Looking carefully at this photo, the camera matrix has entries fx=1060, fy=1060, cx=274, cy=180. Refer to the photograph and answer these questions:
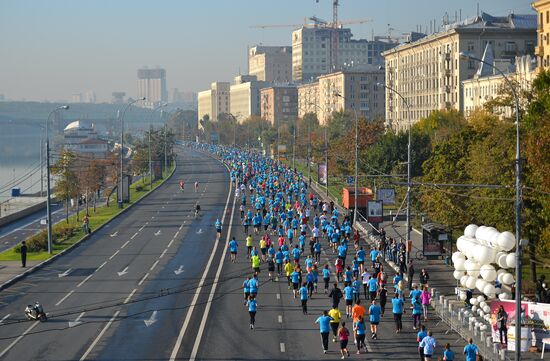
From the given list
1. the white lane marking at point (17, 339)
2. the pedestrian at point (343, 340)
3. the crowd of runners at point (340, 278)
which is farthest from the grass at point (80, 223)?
the pedestrian at point (343, 340)

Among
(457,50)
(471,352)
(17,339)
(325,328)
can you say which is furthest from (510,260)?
(457,50)

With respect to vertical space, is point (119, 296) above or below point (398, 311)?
below

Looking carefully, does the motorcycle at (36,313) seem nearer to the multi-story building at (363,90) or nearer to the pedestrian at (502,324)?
the pedestrian at (502,324)

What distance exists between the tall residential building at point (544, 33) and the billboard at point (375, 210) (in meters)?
31.3

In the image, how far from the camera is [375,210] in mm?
56906

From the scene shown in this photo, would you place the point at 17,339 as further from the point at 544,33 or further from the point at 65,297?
the point at 544,33

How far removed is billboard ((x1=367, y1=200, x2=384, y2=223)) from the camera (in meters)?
56.7

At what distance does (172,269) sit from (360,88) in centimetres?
14926

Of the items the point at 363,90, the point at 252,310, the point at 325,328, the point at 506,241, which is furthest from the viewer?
the point at 363,90

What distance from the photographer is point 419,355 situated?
2673 cm

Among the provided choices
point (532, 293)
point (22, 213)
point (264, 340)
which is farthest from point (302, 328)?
point (22, 213)

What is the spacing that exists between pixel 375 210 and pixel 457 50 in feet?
218

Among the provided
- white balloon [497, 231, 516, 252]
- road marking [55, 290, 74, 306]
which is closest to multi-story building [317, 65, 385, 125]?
road marking [55, 290, 74, 306]

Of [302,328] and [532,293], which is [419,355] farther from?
[532,293]
